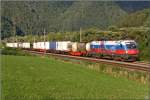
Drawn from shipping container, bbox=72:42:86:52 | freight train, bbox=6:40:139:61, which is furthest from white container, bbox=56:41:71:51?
shipping container, bbox=72:42:86:52

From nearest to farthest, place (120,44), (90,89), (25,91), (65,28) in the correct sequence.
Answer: (25,91) → (90,89) → (120,44) → (65,28)

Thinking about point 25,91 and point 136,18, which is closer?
point 25,91

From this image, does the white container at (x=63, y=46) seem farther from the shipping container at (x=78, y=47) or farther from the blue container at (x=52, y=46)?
the shipping container at (x=78, y=47)

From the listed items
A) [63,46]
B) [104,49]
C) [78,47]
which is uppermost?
[63,46]

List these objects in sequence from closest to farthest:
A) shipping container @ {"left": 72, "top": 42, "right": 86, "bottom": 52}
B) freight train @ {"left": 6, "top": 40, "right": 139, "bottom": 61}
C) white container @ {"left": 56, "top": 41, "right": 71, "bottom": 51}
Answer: freight train @ {"left": 6, "top": 40, "right": 139, "bottom": 61}, shipping container @ {"left": 72, "top": 42, "right": 86, "bottom": 52}, white container @ {"left": 56, "top": 41, "right": 71, "bottom": 51}

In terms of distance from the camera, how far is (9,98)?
1428cm

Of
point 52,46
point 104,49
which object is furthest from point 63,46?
point 104,49

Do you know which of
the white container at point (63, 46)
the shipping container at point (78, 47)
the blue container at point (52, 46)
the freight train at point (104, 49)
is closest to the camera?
the freight train at point (104, 49)

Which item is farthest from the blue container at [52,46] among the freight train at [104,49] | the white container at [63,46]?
the white container at [63,46]

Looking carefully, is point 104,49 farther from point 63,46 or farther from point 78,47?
point 63,46

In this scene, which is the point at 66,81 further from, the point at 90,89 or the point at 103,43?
the point at 103,43

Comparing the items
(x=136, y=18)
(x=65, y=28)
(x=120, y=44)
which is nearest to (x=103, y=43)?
Result: (x=120, y=44)

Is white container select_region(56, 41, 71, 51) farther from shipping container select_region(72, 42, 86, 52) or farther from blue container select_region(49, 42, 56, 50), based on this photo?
shipping container select_region(72, 42, 86, 52)

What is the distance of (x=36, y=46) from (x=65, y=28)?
8182 cm
